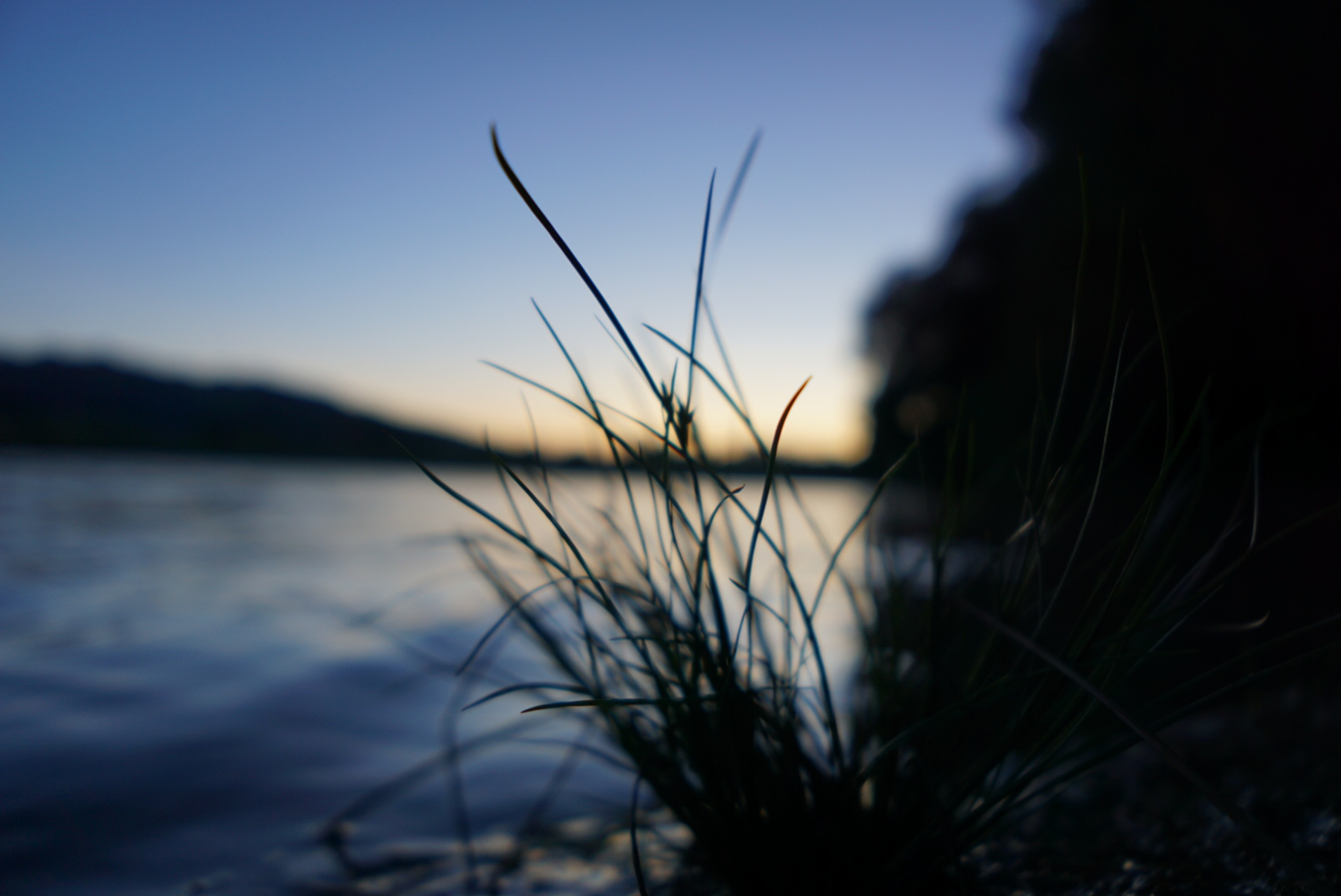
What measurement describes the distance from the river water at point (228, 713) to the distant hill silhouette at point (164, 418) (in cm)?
542

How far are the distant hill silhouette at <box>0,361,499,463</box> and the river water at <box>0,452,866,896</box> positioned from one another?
17.8 feet

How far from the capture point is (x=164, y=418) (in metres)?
13.4

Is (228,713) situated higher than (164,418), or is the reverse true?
(164,418)

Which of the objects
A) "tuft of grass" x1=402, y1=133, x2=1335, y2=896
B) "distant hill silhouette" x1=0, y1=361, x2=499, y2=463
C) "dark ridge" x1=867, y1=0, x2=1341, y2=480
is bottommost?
"tuft of grass" x1=402, y1=133, x2=1335, y2=896

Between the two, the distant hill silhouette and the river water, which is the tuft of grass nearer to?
the river water

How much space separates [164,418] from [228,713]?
1537 centimetres

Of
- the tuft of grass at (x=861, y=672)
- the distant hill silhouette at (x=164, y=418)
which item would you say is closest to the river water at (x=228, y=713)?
the tuft of grass at (x=861, y=672)

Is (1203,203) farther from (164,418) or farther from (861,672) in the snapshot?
(164,418)

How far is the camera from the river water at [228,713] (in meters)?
0.80

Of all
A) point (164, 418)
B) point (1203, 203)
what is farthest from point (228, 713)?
point (164, 418)

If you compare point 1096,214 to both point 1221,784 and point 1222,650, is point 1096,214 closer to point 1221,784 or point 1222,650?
point 1222,650

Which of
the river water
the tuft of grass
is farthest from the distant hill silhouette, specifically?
the tuft of grass

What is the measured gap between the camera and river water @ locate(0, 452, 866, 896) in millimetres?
804

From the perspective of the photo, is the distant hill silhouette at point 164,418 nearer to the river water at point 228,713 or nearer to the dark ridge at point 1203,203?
the river water at point 228,713
